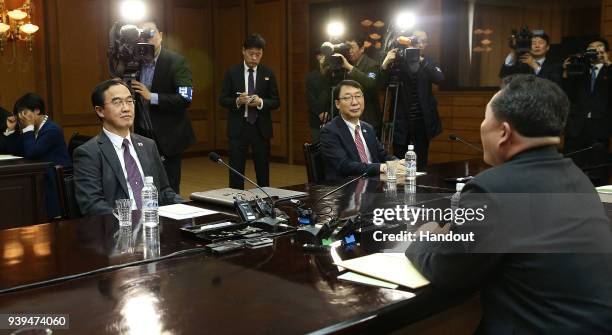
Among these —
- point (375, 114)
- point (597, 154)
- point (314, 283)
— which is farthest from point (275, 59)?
point (314, 283)

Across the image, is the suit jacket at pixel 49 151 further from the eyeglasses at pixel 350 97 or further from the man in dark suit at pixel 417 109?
the man in dark suit at pixel 417 109

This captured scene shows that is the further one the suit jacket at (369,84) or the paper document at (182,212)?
the suit jacket at (369,84)

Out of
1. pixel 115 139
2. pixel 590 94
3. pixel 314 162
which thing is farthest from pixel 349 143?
pixel 590 94

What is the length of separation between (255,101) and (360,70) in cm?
95

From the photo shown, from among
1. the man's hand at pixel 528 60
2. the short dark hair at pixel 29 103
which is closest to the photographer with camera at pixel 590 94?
the man's hand at pixel 528 60

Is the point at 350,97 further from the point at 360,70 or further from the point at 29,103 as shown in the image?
the point at 29,103

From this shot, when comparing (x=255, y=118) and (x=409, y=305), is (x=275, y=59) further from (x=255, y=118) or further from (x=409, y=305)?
(x=409, y=305)

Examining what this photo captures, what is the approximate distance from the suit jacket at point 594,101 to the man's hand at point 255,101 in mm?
2430

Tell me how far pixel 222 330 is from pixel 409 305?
0.43m

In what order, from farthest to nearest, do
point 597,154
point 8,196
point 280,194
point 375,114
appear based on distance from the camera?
point 375,114 → point 597,154 → point 8,196 → point 280,194

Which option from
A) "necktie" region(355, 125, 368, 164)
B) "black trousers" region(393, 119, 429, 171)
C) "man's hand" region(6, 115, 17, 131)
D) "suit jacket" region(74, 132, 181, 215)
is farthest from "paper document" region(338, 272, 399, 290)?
"man's hand" region(6, 115, 17, 131)

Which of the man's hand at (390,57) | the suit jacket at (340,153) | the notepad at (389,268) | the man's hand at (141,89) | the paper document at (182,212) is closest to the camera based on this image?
the notepad at (389,268)

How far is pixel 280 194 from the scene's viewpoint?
271 centimetres

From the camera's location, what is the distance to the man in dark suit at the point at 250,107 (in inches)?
194
